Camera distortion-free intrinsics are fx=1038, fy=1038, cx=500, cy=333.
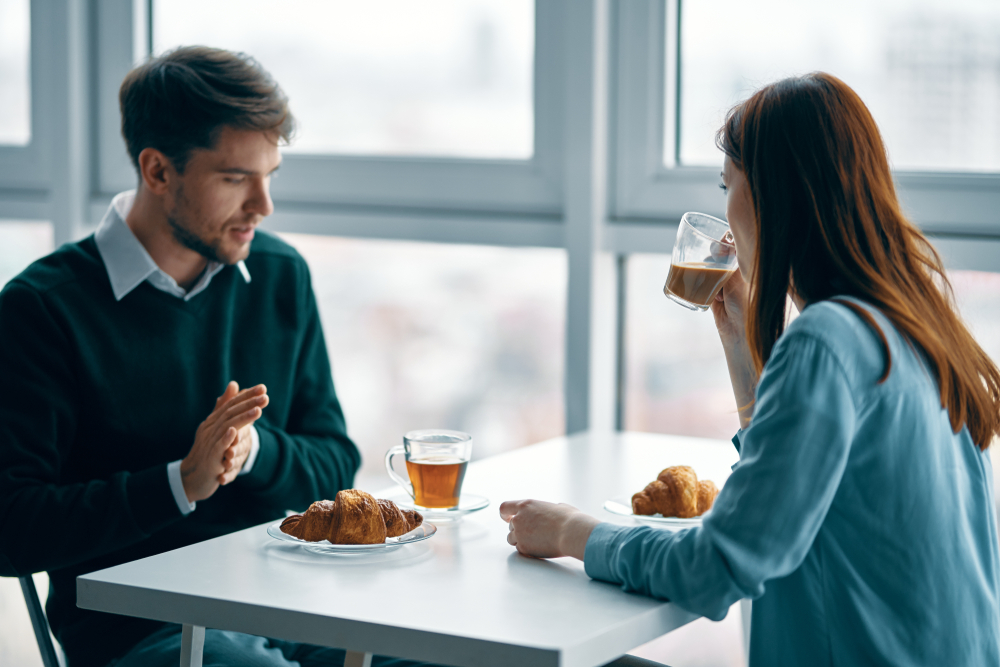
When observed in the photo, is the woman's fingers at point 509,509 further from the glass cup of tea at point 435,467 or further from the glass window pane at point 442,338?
the glass window pane at point 442,338

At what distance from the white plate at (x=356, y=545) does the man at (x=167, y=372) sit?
0.21 m

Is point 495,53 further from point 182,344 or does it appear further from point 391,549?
point 391,549

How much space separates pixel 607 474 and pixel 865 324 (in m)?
0.75

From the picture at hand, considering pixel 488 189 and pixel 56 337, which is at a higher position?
pixel 488 189

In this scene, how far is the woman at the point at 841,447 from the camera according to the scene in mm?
930

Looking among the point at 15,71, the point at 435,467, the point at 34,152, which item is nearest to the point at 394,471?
the point at 435,467

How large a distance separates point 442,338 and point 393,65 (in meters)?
0.65

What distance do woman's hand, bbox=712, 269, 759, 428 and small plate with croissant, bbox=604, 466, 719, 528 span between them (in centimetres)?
12

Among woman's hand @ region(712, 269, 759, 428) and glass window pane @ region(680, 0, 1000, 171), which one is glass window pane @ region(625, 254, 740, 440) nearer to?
glass window pane @ region(680, 0, 1000, 171)

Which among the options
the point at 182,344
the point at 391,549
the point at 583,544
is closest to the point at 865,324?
the point at 583,544

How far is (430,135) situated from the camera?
2395 millimetres

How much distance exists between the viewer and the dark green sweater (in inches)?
55.9

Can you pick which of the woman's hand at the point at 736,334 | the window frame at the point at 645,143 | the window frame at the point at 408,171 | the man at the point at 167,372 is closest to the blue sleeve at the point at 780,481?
the woman's hand at the point at 736,334

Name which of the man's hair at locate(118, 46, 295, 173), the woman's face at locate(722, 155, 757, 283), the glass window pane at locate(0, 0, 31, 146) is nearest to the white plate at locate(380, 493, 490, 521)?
the woman's face at locate(722, 155, 757, 283)
